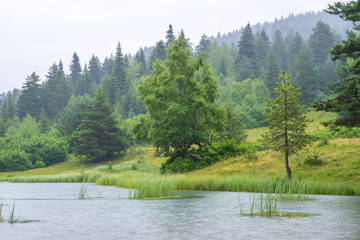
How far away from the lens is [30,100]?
462 ft

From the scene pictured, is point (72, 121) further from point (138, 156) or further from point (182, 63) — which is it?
point (182, 63)

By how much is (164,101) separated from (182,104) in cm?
220

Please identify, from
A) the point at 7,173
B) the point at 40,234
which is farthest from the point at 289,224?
the point at 7,173

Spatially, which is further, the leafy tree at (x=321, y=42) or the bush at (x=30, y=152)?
the leafy tree at (x=321, y=42)

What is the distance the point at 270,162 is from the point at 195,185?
40.2 feet

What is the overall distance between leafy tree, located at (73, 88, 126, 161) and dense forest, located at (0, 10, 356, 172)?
0.20 metres

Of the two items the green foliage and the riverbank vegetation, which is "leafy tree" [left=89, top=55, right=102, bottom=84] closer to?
the riverbank vegetation

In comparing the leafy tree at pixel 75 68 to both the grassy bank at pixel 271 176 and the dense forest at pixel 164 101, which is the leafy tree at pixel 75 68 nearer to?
the dense forest at pixel 164 101

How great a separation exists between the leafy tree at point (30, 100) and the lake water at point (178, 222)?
407 feet

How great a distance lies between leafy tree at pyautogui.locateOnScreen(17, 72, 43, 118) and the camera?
14000 centimetres

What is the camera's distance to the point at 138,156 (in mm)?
84000

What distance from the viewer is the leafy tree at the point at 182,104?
4850 centimetres

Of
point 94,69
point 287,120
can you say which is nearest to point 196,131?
point 287,120

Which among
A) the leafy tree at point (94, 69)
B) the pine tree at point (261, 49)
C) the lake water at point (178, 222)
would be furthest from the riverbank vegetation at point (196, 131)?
the leafy tree at point (94, 69)
